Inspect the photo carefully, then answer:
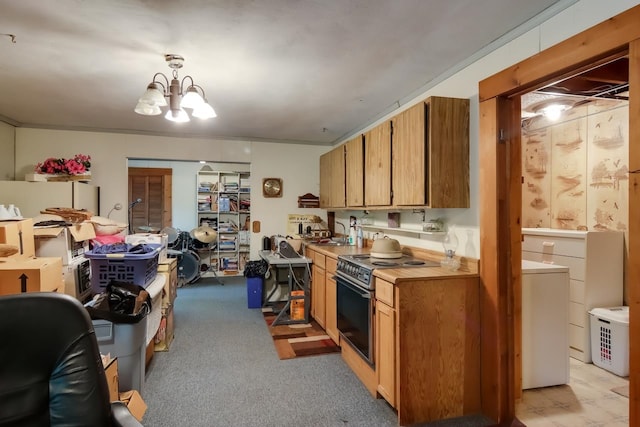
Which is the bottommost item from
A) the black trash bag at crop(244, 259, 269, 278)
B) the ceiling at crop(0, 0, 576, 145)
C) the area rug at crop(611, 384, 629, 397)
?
the area rug at crop(611, 384, 629, 397)

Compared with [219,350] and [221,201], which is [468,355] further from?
[221,201]

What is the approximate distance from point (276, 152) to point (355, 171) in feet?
6.28

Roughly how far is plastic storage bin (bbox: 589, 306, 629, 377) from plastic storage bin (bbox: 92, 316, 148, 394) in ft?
11.8

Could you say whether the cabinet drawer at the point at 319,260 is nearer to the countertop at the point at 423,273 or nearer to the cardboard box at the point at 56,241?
the countertop at the point at 423,273

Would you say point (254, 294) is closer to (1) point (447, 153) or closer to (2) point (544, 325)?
(1) point (447, 153)

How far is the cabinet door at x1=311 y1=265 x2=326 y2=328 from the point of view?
369 centimetres

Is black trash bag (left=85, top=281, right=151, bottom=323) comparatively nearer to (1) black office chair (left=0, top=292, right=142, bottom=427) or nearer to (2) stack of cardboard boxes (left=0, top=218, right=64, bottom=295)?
(2) stack of cardboard boxes (left=0, top=218, right=64, bottom=295)

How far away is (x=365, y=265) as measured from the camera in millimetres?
2611

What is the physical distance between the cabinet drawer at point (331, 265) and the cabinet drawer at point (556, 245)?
2026mm

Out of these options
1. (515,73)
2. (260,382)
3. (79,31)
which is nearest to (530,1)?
(515,73)

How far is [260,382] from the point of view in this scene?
263cm

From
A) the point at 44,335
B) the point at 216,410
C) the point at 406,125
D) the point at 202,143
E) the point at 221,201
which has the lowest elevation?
the point at 216,410

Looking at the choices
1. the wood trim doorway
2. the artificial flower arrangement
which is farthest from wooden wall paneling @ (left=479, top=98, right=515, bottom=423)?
the artificial flower arrangement

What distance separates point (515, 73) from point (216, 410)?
2.82m
